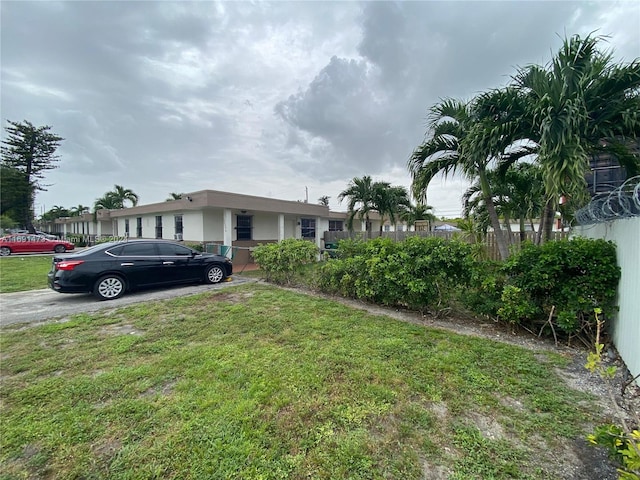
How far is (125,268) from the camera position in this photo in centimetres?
673

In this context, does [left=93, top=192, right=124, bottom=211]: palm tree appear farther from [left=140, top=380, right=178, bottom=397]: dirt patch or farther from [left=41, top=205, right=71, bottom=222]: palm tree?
[left=140, top=380, right=178, bottom=397]: dirt patch

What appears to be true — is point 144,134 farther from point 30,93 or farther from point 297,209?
point 297,209

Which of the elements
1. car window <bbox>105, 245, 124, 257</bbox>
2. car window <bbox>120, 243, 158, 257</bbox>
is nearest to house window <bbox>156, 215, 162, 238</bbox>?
car window <bbox>120, 243, 158, 257</bbox>

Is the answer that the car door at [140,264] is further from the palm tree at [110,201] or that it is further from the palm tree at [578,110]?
the palm tree at [110,201]

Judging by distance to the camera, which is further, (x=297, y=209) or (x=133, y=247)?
(x=297, y=209)

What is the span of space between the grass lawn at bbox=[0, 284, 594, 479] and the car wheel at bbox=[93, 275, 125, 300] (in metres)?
2.13

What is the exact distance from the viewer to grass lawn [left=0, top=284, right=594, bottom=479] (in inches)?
72.5

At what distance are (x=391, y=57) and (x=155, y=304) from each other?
33.0 feet

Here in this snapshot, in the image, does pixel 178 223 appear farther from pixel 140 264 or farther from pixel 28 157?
pixel 28 157

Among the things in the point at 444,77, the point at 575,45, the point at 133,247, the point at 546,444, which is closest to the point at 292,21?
the point at 444,77

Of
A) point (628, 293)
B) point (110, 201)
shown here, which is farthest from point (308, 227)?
point (110, 201)

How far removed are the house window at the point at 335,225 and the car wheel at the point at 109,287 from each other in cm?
1503

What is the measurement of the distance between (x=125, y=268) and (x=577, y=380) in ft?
28.4

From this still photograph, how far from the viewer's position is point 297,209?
47.5ft
